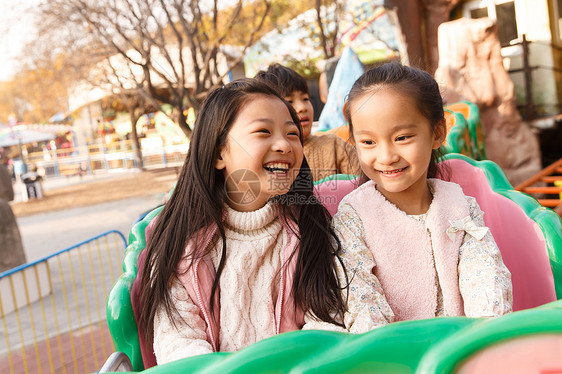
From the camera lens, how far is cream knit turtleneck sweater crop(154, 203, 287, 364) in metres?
1.24

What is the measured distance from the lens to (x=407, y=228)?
1.25 metres

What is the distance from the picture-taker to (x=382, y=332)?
2.09ft

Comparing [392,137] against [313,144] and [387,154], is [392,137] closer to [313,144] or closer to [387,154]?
[387,154]

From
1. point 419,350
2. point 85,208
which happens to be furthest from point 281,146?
point 85,208

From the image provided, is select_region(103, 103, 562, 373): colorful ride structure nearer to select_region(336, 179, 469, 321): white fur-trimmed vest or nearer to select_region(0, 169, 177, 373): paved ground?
select_region(336, 179, 469, 321): white fur-trimmed vest

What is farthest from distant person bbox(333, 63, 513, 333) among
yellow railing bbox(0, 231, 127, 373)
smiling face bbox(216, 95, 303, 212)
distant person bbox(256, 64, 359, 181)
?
yellow railing bbox(0, 231, 127, 373)

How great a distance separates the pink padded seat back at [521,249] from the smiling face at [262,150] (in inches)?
26.0

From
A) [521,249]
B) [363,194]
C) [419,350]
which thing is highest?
[363,194]

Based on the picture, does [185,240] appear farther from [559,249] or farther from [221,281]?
[559,249]

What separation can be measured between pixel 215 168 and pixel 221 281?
0.99 feet

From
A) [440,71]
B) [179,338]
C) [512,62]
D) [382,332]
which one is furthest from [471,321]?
[512,62]

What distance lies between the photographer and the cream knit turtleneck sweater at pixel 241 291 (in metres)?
1.24

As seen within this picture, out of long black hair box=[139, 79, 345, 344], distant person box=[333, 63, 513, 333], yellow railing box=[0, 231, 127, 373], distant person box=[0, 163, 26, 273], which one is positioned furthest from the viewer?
distant person box=[0, 163, 26, 273]

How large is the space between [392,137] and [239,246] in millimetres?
483
